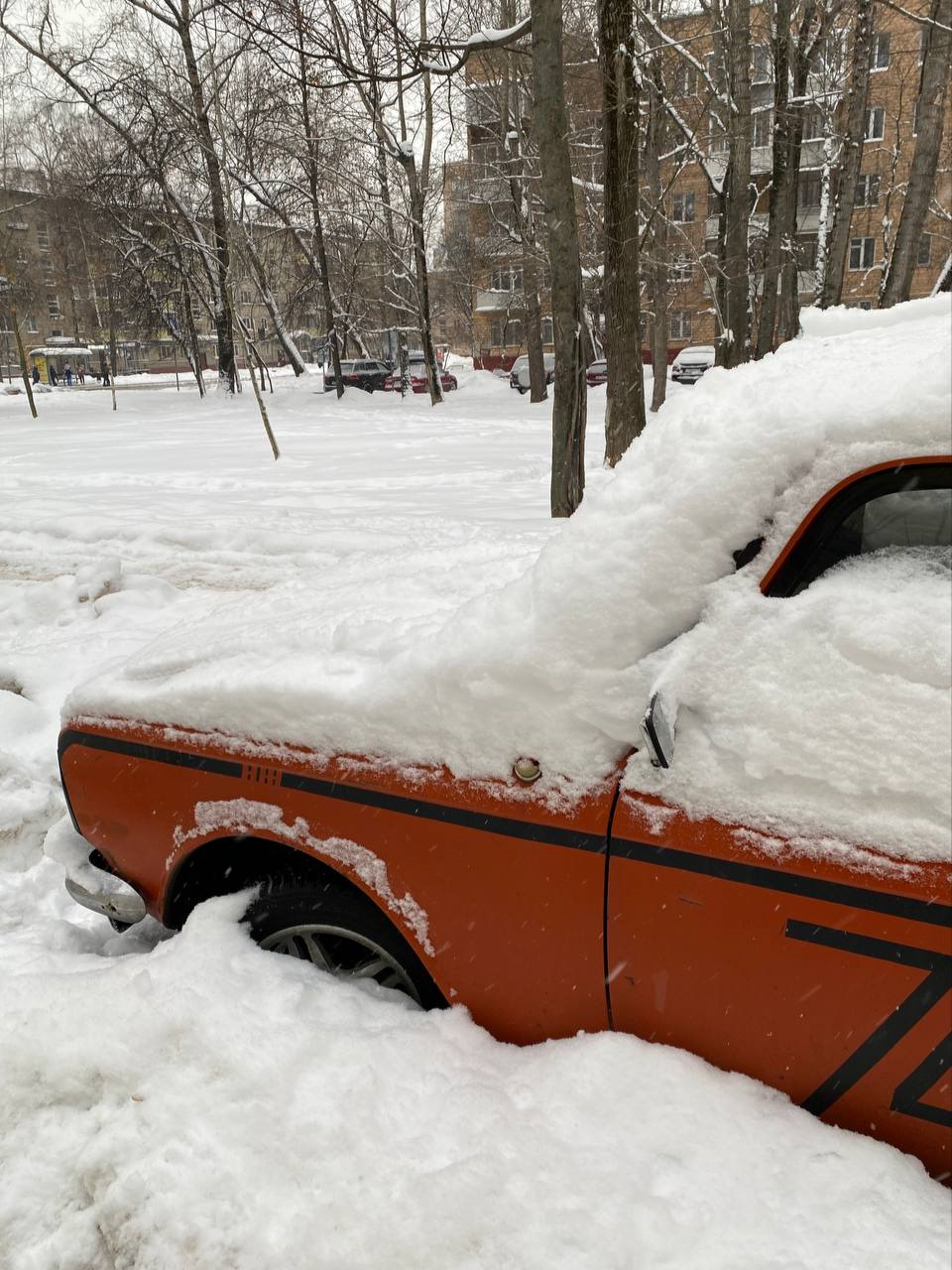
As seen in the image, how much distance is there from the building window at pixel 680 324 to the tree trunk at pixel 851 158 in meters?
27.4

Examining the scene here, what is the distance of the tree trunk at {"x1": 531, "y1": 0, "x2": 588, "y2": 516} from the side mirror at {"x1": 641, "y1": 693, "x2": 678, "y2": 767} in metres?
7.02

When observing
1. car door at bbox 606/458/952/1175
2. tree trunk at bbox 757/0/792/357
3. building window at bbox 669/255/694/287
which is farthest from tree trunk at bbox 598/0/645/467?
building window at bbox 669/255/694/287

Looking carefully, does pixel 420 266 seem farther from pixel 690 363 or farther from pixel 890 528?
pixel 890 528

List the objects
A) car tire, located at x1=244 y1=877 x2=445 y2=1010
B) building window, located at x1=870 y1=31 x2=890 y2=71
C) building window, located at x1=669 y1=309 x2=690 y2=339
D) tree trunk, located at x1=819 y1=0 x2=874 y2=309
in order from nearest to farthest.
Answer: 1. car tire, located at x1=244 y1=877 x2=445 y2=1010
2. tree trunk, located at x1=819 y1=0 x2=874 y2=309
3. building window, located at x1=870 y1=31 x2=890 y2=71
4. building window, located at x1=669 y1=309 x2=690 y2=339

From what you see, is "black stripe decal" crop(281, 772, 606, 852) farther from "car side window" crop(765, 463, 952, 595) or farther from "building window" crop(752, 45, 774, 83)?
"building window" crop(752, 45, 774, 83)

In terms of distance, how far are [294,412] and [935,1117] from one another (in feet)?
90.2

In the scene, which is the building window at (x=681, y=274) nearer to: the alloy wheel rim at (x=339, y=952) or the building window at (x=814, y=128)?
the building window at (x=814, y=128)

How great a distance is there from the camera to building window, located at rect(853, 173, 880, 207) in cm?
3382

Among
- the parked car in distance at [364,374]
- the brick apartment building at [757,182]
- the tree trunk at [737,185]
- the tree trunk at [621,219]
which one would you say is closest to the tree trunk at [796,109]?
the brick apartment building at [757,182]

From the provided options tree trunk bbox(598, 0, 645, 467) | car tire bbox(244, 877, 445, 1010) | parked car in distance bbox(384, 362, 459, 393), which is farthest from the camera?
parked car in distance bbox(384, 362, 459, 393)

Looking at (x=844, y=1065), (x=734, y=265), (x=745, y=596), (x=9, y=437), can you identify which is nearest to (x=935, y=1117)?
(x=844, y=1065)

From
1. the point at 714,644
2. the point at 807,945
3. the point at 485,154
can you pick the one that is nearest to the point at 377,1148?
the point at 807,945

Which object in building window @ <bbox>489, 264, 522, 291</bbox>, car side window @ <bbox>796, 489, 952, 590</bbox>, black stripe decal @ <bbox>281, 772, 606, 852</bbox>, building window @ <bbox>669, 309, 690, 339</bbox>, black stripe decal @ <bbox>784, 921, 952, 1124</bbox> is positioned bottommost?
black stripe decal @ <bbox>784, 921, 952, 1124</bbox>

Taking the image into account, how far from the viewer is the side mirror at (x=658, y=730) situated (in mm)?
1481
